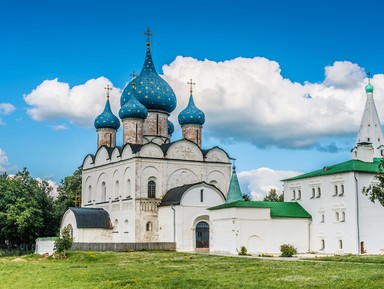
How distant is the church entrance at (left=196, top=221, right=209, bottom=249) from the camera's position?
45312 millimetres

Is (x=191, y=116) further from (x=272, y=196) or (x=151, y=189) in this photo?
(x=272, y=196)

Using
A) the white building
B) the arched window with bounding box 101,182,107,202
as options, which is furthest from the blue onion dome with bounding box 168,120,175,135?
the white building

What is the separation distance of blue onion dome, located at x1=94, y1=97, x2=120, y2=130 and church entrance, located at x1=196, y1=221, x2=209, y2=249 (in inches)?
530

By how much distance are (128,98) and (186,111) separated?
509cm

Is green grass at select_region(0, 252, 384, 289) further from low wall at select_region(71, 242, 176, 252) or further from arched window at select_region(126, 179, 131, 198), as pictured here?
arched window at select_region(126, 179, 131, 198)

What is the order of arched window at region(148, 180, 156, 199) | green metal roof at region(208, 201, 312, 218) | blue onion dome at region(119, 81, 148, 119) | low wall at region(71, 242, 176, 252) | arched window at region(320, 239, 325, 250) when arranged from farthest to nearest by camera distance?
blue onion dome at region(119, 81, 148, 119)
arched window at region(148, 180, 156, 199)
low wall at region(71, 242, 176, 252)
arched window at region(320, 239, 325, 250)
green metal roof at region(208, 201, 312, 218)

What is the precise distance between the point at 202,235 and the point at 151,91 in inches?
532

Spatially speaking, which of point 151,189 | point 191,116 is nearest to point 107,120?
point 191,116

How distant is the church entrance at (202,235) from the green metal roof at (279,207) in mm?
3521

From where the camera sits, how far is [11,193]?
50.7 metres

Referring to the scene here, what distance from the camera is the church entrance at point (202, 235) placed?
45312 millimetres

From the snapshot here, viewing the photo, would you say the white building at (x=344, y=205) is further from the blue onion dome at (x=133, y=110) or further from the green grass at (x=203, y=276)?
the blue onion dome at (x=133, y=110)

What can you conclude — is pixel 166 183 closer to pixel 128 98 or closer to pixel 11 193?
pixel 128 98

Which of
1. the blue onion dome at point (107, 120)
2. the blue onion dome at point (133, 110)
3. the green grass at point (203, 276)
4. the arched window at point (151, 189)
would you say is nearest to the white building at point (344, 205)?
the arched window at point (151, 189)
